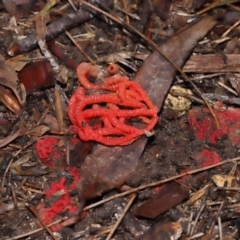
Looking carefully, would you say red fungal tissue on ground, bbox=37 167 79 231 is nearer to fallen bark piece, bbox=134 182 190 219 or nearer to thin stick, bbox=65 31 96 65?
fallen bark piece, bbox=134 182 190 219

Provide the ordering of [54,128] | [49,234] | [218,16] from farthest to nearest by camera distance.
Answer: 1. [218,16]
2. [54,128]
3. [49,234]

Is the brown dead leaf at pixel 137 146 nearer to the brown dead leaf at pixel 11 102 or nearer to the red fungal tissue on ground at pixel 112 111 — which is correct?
the red fungal tissue on ground at pixel 112 111

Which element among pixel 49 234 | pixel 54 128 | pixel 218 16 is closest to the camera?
pixel 49 234

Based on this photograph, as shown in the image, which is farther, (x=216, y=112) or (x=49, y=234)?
(x=216, y=112)

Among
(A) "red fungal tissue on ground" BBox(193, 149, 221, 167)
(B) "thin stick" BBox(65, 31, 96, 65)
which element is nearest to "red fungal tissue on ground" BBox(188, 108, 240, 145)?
(A) "red fungal tissue on ground" BBox(193, 149, 221, 167)

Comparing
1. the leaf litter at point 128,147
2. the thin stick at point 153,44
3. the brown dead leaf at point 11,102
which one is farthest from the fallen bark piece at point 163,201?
the brown dead leaf at point 11,102

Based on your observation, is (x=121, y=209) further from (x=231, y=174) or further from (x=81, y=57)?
(x=81, y=57)

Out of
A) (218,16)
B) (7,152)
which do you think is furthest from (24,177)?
(218,16)
